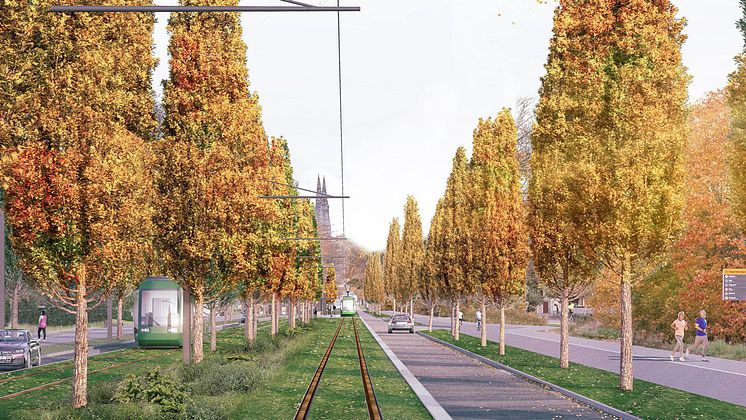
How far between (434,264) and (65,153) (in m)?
47.9

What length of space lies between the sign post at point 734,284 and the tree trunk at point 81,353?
19.5 meters

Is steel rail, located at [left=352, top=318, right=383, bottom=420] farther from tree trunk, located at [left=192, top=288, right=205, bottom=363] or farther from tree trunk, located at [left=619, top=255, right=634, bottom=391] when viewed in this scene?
tree trunk, located at [left=619, top=255, right=634, bottom=391]

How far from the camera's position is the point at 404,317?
230 ft

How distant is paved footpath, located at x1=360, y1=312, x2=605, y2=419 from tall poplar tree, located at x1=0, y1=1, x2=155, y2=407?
26.8ft

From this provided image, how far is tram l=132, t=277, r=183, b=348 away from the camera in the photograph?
49281 millimetres

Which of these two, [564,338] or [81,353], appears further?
[564,338]

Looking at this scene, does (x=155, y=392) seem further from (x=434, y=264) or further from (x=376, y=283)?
(x=376, y=283)

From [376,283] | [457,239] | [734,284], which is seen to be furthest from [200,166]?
[376,283]

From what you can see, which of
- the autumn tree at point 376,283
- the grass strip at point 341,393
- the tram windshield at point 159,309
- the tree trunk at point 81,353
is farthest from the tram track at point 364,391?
the autumn tree at point 376,283

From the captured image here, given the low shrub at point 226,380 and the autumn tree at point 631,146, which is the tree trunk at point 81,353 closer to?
the low shrub at point 226,380

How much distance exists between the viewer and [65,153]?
18.4 m

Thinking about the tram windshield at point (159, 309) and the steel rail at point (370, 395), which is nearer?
the steel rail at point (370, 395)

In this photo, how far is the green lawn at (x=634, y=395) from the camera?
734 inches

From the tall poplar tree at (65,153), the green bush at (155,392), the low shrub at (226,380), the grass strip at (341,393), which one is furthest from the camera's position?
the low shrub at (226,380)
